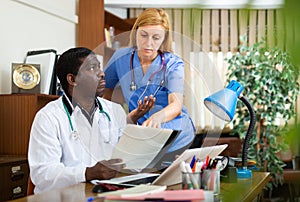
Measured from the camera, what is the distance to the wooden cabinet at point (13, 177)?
2.75m

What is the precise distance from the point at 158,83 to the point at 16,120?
74.7 inches

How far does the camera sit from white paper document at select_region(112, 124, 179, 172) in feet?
5.07

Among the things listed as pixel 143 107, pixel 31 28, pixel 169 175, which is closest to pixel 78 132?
pixel 143 107

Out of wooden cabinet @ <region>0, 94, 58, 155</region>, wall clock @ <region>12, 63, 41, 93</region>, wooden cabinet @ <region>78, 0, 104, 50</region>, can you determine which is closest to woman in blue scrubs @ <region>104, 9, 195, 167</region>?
wooden cabinet @ <region>0, 94, 58, 155</region>

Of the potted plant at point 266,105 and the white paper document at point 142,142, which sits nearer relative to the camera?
the white paper document at point 142,142

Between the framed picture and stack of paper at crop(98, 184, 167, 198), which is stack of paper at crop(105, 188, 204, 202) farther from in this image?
the framed picture

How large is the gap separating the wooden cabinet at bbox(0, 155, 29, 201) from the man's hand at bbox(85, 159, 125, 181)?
1.23 m

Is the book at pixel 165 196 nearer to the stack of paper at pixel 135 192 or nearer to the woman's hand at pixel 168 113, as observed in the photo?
the stack of paper at pixel 135 192

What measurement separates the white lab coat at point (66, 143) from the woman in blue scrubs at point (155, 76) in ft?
0.42

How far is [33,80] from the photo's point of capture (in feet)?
10.8

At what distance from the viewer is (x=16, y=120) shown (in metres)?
3.22

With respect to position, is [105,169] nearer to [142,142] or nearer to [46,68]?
[142,142]

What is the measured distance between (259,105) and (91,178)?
4057 millimetres

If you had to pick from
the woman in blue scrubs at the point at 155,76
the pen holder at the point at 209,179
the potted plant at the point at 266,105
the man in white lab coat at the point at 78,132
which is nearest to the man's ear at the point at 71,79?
the man in white lab coat at the point at 78,132
